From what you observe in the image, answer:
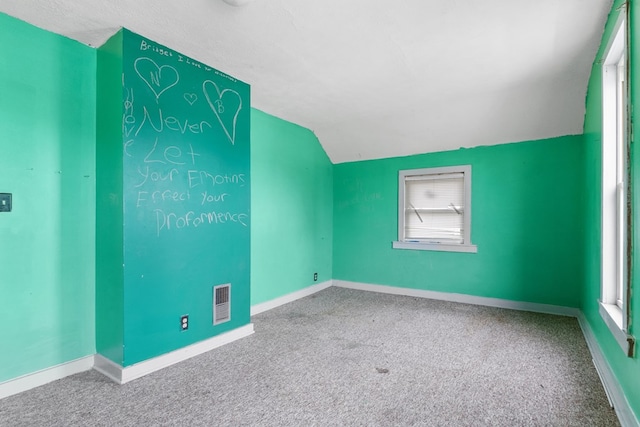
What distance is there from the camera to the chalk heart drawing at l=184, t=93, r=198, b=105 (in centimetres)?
254

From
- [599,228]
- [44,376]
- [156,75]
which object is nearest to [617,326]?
[599,228]

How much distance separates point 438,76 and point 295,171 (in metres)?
2.06

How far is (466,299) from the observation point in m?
4.11

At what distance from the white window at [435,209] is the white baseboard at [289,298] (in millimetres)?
1205

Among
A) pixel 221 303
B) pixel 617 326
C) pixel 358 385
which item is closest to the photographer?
pixel 617 326

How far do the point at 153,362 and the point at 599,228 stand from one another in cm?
326

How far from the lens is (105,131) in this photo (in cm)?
232

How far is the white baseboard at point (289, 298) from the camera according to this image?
3678 millimetres

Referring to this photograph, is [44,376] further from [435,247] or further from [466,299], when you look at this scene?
[466,299]

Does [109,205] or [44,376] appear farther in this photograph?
[109,205]

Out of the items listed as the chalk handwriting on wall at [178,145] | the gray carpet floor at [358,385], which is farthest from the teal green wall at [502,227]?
the chalk handwriting on wall at [178,145]

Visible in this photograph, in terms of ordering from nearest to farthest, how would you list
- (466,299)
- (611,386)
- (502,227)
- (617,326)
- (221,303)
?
(617,326) < (611,386) < (221,303) < (502,227) < (466,299)

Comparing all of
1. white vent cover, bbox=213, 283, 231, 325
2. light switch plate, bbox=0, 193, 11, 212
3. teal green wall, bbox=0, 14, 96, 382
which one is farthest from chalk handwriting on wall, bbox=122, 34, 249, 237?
light switch plate, bbox=0, 193, 11, 212

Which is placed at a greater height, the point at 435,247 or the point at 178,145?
the point at 178,145
